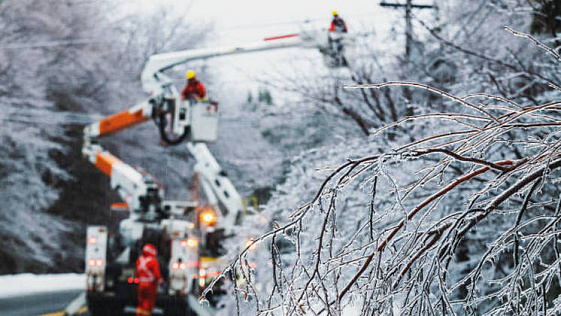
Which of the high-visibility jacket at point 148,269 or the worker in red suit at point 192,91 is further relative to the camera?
the worker in red suit at point 192,91

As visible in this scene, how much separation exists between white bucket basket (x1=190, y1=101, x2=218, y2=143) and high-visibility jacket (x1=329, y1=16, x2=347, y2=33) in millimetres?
2318

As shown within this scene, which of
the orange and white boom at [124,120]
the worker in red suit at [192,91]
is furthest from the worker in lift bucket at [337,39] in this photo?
the orange and white boom at [124,120]

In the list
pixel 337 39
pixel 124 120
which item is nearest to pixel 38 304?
pixel 124 120

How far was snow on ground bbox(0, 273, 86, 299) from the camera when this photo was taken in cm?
1869

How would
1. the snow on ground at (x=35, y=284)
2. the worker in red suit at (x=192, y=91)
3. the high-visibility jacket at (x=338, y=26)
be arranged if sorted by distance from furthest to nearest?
the snow on ground at (x=35, y=284) → the worker in red suit at (x=192, y=91) → the high-visibility jacket at (x=338, y=26)

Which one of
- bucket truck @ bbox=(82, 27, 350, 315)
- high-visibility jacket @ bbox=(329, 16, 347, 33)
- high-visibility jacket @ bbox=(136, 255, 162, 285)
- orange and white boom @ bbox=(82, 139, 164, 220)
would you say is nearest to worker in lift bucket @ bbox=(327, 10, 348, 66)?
high-visibility jacket @ bbox=(329, 16, 347, 33)

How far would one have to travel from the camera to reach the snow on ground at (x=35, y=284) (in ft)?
61.3

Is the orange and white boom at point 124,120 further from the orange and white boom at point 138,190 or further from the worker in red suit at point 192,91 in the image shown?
the worker in red suit at point 192,91

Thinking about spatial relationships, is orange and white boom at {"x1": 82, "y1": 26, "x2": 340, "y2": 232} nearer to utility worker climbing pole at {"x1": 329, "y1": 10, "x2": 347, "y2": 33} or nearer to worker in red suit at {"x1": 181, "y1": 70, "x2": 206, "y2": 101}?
worker in red suit at {"x1": 181, "y1": 70, "x2": 206, "y2": 101}

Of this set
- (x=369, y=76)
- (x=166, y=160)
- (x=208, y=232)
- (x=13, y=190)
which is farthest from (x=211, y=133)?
(x=166, y=160)

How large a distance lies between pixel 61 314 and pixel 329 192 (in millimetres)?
11944

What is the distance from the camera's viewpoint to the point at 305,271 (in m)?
2.59

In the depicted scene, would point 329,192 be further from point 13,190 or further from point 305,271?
point 13,190

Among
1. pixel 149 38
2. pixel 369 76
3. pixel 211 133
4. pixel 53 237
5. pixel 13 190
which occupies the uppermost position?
pixel 149 38
